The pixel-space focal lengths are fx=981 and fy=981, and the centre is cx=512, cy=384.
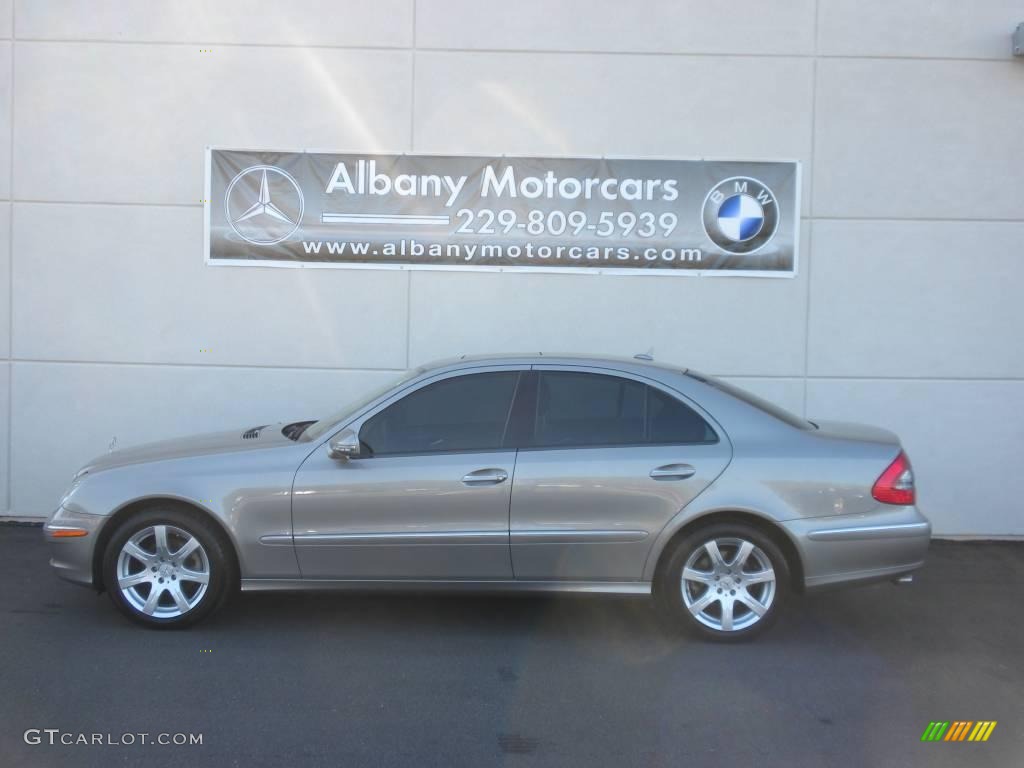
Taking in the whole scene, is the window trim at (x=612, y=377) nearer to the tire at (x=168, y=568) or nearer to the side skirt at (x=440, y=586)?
the side skirt at (x=440, y=586)

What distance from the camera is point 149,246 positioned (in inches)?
326

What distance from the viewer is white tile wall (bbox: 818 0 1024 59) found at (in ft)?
26.6

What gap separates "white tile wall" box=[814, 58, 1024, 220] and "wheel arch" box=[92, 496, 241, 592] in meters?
5.63

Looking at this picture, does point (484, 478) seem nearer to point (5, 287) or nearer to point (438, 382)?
point (438, 382)

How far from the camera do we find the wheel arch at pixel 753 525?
211 inches

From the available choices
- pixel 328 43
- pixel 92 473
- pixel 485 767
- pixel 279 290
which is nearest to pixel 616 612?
pixel 485 767

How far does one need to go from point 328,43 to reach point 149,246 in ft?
7.46

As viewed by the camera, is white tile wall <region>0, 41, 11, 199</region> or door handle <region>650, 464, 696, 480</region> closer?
door handle <region>650, 464, 696, 480</region>

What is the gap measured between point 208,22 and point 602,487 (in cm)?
549

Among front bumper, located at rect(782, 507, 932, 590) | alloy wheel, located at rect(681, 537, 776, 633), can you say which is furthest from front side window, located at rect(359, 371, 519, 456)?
front bumper, located at rect(782, 507, 932, 590)

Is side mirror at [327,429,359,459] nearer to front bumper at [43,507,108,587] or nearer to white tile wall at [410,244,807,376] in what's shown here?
front bumper at [43,507,108,587]

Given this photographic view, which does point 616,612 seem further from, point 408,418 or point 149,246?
point 149,246

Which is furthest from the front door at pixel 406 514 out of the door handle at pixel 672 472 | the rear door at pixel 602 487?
the door handle at pixel 672 472

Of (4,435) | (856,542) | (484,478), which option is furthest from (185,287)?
(856,542)
